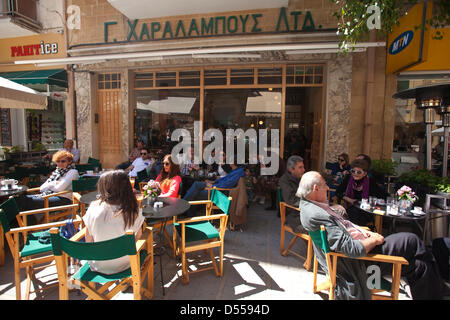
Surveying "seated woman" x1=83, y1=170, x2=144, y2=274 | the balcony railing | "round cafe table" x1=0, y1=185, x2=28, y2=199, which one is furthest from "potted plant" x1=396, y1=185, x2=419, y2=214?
the balcony railing

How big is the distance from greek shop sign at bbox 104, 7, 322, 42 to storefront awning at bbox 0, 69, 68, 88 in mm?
1755

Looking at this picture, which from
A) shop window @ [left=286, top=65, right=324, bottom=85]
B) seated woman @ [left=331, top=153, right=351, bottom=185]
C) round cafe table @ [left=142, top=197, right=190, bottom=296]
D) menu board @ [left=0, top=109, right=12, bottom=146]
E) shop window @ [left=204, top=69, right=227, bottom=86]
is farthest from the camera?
menu board @ [left=0, top=109, right=12, bottom=146]

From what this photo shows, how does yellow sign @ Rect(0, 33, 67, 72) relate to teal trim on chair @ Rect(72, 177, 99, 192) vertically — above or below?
above

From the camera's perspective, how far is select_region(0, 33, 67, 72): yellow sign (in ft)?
25.4

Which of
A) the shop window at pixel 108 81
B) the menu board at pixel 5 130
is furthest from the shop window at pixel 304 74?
the menu board at pixel 5 130

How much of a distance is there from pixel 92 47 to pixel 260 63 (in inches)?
190

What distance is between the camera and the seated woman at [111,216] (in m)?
2.01

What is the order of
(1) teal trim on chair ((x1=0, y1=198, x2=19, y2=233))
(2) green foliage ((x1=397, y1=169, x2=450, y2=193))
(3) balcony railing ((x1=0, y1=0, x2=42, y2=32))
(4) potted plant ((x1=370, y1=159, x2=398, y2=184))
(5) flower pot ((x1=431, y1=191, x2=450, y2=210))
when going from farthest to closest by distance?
(3) balcony railing ((x1=0, y1=0, x2=42, y2=32)), (4) potted plant ((x1=370, y1=159, x2=398, y2=184)), (2) green foliage ((x1=397, y1=169, x2=450, y2=193)), (5) flower pot ((x1=431, y1=191, x2=450, y2=210)), (1) teal trim on chair ((x1=0, y1=198, x2=19, y2=233))

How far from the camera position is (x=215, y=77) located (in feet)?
22.7

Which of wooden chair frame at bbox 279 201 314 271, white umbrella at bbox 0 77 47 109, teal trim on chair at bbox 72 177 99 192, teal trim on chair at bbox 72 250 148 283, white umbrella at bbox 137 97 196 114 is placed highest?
white umbrella at bbox 137 97 196 114

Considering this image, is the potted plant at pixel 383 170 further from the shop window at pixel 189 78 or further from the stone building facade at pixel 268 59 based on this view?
the shop window at pixel 189 78

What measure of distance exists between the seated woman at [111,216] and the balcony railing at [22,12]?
27.0ft

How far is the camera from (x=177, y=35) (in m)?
6.79

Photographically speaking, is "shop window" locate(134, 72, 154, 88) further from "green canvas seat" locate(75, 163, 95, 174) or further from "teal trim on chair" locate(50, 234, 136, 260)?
"teal trim on chair" locate(50, 234, 136, 260)
